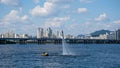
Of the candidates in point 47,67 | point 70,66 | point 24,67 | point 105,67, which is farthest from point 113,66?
point 24,67

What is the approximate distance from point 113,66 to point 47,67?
13.8 m

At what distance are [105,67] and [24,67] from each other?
53.6ft

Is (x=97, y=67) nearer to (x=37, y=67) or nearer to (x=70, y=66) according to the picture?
(x=70, y=66)

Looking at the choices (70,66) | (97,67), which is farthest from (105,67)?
(70,66)

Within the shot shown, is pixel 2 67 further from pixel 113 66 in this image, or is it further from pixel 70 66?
pixel 113 66

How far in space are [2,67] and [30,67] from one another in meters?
5.60

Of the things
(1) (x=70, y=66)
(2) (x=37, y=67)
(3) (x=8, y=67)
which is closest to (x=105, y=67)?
(1) (x=70, y=66)

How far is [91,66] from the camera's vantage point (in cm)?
7431

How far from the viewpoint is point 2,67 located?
71.0 metres

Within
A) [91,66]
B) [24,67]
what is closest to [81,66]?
[91,66]

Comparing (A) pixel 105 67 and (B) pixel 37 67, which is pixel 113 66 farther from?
(B) pixel 37 67

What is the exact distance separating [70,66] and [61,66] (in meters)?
1.91

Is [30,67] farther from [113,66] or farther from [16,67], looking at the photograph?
[113,66]

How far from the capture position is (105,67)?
72188mm
